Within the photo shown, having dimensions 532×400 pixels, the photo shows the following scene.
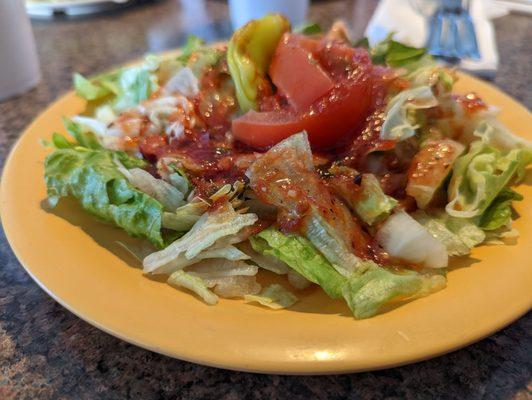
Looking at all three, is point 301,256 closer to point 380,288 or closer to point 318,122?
point 380,288

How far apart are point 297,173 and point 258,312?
32 centimetres

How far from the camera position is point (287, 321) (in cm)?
92

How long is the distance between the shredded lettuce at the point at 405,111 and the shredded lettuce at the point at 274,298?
47 cm

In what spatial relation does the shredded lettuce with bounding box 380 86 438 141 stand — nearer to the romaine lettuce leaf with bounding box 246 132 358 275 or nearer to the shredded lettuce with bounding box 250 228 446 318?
the romaine lettuce leaf with bounding box 246 132 358 275

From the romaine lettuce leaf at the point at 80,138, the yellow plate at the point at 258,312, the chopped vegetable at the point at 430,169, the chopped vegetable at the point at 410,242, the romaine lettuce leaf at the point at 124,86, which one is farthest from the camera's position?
the romaine lettuce leaf at the point at 124,86

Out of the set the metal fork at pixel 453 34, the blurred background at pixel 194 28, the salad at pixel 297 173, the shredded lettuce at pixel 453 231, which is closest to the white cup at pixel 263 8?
the blurred background at pixel 194 28

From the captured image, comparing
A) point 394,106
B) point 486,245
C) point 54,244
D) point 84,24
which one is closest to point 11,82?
point 84,24

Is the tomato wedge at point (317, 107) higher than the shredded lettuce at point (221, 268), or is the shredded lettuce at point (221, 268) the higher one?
the tomato wedge at point (317, 107)

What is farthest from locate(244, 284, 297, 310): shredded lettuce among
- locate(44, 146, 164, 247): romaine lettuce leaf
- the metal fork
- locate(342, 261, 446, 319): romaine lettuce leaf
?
the metal fork

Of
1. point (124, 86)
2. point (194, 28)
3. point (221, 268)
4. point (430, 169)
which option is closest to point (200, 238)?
point (221, 268)

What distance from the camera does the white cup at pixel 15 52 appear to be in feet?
6.68

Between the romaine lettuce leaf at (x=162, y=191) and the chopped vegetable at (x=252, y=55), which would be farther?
the chopped vegetable at (x=252, y=55)

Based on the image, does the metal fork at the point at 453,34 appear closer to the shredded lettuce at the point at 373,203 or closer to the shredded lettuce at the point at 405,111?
the shredded lettuce at the point at 405,111

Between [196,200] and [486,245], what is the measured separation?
646 mm
